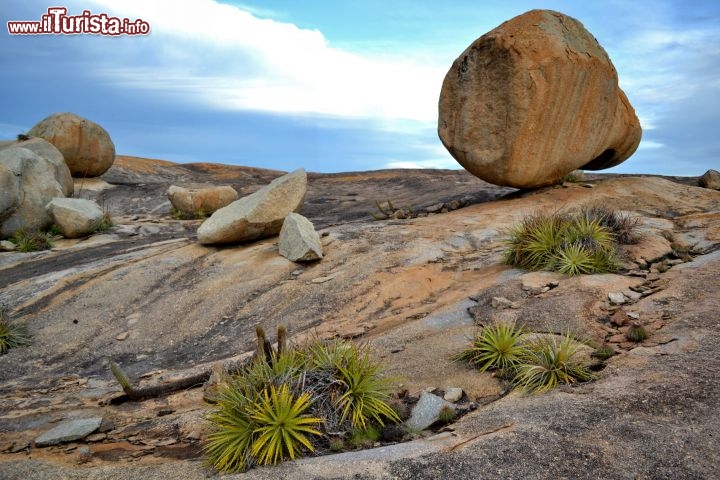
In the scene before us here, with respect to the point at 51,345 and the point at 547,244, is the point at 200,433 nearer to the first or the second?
the point at 51,345

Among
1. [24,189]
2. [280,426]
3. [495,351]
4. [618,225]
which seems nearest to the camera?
[280,426]

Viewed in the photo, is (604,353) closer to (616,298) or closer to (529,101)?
(616,298)

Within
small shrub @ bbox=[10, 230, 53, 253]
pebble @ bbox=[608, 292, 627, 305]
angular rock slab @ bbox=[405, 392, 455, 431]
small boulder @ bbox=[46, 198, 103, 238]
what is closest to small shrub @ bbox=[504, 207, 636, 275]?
pebble @ bbox=[608, 292, 627, 305]

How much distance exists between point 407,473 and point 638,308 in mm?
4364

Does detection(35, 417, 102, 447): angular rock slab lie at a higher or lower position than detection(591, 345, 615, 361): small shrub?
lower

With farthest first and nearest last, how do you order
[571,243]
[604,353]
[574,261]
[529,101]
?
[529,101]
[571,243]
[574,261]
[604,353]

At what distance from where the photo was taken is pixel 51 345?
31.8ft

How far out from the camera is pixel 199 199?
18.3 m

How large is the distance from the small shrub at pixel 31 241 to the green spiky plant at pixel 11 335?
470 centimetres

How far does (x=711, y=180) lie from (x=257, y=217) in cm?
1156

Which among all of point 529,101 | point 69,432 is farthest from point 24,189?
point 529,101

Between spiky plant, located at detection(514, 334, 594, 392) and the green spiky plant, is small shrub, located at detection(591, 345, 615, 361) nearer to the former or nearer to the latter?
spiky plant, located at detection(514, 334, 594, 392)

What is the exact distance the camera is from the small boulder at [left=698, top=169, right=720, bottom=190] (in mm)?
15445

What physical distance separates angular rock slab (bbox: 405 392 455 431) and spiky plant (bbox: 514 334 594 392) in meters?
0.81
